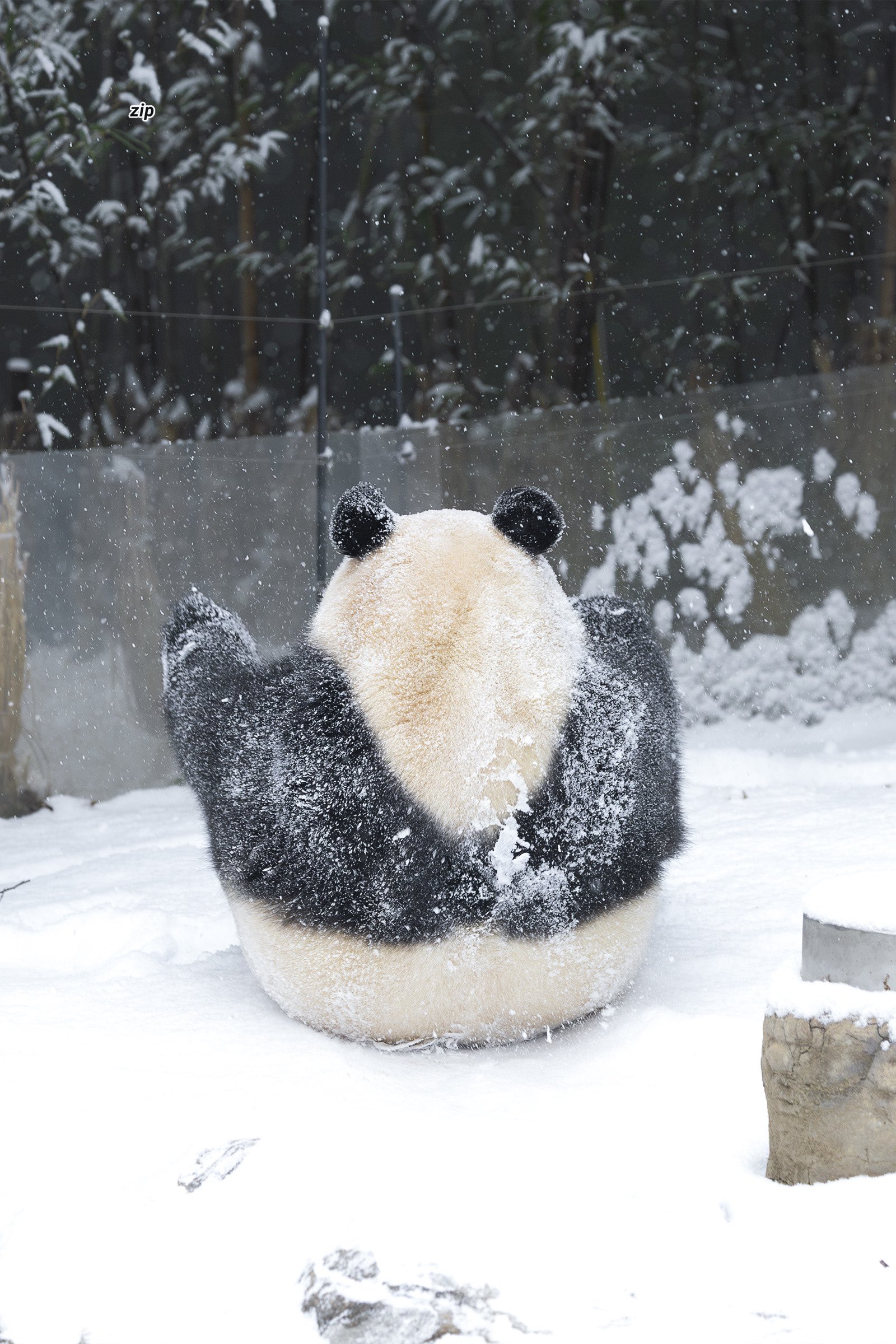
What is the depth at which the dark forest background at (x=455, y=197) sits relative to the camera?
476 centimetres

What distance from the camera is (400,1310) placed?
3.94 feet

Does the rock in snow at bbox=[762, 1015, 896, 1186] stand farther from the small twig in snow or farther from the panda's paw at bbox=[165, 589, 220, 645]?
the small twig in snow

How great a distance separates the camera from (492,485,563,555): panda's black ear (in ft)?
5.80

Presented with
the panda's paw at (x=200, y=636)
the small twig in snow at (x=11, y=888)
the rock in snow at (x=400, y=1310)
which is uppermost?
the panda's paw at (x=200, y=636)

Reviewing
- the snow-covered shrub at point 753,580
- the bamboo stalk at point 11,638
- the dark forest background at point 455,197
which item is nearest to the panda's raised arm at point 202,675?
the bamboo stalk at point 11,638

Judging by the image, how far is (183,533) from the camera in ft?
14.1

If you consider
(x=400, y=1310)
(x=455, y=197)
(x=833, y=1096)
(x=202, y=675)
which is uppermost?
(x=455, y=197)

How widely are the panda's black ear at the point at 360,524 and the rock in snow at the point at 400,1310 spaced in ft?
3.15

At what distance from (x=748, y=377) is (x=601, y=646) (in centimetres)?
339

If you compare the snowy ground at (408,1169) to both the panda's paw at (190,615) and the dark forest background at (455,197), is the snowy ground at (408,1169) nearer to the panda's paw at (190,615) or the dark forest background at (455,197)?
the panda's paw at (190,615)

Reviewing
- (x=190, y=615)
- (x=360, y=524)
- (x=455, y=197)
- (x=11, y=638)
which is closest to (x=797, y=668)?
(x=455, y=197)

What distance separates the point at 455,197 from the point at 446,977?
4.17 m

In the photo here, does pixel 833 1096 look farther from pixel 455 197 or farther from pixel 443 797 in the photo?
pixel 455 197

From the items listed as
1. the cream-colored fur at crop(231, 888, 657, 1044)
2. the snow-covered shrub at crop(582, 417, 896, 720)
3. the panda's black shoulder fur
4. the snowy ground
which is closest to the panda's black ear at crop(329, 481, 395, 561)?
the panda's black shoulder fur
